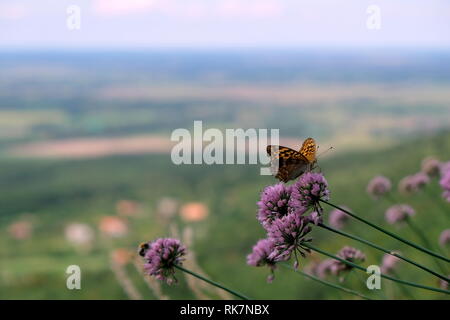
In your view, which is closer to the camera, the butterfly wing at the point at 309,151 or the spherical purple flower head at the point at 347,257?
the butterfly wing at the point at 309,151

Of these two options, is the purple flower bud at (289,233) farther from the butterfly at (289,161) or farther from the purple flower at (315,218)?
the butterfly at (289,161)

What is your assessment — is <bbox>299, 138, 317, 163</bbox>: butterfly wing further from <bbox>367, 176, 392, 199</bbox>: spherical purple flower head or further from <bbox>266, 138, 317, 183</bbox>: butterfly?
<bbox>367, 176, 392, 199</bbox>: spherical purple flower head

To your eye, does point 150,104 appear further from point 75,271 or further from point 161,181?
point 75,271

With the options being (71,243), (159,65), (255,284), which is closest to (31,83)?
(159,65)

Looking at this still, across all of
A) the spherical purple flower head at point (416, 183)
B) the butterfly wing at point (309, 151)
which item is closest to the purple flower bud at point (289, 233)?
the butterfly wing at point (309, 151)

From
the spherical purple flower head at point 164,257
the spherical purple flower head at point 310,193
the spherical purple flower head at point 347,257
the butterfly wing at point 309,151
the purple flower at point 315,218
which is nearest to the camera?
the purple flower at point 315,218

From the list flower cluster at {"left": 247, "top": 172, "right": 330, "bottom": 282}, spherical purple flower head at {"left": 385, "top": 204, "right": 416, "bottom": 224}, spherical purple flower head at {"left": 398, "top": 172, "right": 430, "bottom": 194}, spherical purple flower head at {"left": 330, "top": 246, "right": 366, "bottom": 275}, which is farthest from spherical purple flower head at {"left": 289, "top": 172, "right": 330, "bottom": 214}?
spherical purple flower head at {"left": 398, "top": 172, "right": 430, "bottom": 194}
